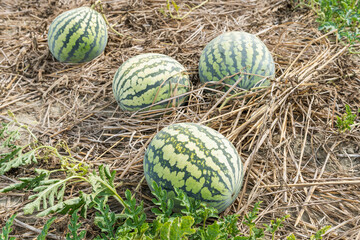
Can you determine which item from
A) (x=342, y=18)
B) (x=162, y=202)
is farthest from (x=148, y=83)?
(x=342, y=18)

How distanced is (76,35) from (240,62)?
1708 mm

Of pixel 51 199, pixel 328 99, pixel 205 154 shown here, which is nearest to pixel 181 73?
pixel 205 154

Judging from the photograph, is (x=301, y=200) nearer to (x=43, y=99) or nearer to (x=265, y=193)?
(x=265, y=193)

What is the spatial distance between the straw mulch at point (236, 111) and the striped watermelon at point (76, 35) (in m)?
0.13

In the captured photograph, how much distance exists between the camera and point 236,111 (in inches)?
100

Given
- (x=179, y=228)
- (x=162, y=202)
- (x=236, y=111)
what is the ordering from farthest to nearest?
(x=236, y=111) < (x=162, y=202) < (x=179, y=228)

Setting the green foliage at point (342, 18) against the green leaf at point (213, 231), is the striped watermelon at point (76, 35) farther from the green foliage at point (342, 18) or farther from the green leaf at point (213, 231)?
the green leaf at point (213, 231)

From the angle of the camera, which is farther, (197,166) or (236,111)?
(236,111)

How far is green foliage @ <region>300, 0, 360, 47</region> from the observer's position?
3.16 m

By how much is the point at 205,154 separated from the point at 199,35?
225 centimetres

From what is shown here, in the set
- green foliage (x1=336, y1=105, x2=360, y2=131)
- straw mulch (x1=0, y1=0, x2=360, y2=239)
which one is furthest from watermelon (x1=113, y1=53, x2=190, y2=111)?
green foliage (x1=336, y1=105, x2=360, y2=131)

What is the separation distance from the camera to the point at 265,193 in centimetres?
211

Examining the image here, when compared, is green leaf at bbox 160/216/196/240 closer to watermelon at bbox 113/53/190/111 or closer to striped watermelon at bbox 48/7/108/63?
watermelon at bbox 113/53/190/111

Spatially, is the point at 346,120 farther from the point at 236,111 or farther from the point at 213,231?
the point at 213,231
